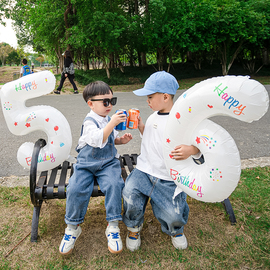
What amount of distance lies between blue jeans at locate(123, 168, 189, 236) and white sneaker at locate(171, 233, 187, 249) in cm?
5

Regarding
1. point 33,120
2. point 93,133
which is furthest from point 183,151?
point 33,120

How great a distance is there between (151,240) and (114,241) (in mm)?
407

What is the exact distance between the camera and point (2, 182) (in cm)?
296

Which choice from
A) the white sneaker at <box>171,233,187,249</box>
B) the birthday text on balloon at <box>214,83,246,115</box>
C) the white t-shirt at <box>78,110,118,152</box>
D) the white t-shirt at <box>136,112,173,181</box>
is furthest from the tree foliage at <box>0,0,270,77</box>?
the white sneaker at <box>171,233,187,249</box>

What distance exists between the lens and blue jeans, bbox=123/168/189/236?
1885mm

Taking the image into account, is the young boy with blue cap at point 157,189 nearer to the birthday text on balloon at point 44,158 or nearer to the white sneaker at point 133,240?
the white sneaker at point 133,240

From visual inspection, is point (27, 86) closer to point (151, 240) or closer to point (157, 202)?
point (157, 202)

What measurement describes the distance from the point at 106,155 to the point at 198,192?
34.4 inches

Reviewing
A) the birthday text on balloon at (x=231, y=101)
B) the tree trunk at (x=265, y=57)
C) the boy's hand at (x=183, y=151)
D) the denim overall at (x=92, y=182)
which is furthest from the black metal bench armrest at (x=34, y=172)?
the tree trunk at (x=265, y=57)

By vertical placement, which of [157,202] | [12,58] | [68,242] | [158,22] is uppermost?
[158,22]

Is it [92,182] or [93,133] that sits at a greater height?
[93,133]

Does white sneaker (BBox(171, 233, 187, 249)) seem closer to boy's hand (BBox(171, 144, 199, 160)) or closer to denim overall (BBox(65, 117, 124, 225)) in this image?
denim overall (BBox(65, 117, 124, 225))

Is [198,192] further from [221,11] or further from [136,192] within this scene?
[221,11]

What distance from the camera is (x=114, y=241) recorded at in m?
1.83
